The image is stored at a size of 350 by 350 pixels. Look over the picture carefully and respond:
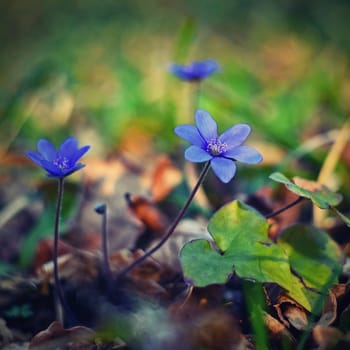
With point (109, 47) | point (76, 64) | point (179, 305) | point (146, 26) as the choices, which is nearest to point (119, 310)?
point (179, 305)

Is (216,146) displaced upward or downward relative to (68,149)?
upward

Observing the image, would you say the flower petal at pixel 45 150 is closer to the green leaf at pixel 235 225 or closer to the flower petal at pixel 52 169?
the flower petal at pixel 52 169

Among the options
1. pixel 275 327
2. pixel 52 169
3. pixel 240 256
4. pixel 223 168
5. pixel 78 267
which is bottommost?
pixel 78 267

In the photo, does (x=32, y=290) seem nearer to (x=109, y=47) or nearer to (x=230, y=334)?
(x=230, y=334)

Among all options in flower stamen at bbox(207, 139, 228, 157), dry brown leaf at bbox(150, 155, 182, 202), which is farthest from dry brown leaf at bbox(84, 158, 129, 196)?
flower stamen at bbox(207, 139, 228, 157)

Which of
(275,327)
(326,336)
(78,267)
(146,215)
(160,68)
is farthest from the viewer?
(160,68)

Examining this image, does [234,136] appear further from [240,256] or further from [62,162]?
[62,162]

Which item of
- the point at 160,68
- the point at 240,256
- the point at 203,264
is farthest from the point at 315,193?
Result: the point at 160,68
